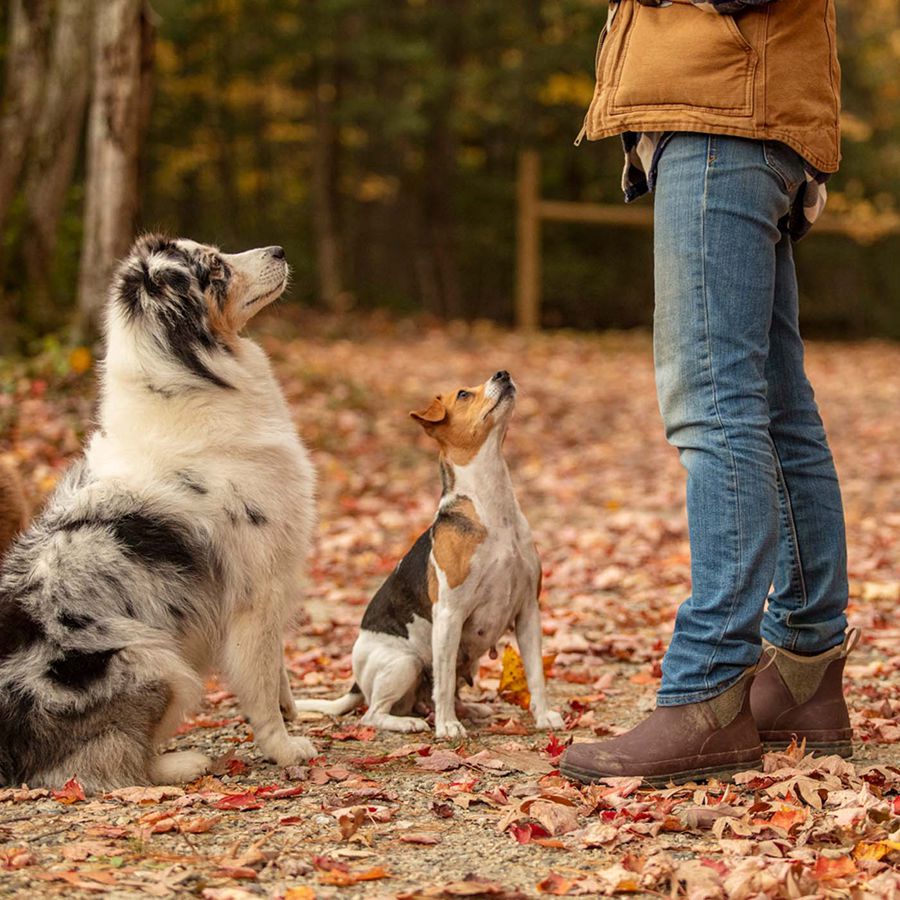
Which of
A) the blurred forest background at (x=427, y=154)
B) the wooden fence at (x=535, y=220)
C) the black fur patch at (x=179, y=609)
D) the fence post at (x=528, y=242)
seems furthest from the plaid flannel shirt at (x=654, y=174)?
the fence post at (x=528, y=242)

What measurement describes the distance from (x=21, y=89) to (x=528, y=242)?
10.1m

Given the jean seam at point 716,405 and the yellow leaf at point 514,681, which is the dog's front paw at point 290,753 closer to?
the yellow leaf at point 514,681

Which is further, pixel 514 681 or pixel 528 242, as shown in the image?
pixel 528 242

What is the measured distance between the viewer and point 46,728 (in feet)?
11.6

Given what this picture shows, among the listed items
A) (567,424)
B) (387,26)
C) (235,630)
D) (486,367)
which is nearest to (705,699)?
(235,630)

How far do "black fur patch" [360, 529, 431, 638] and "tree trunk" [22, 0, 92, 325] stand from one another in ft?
25.5

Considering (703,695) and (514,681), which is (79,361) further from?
(703,695)

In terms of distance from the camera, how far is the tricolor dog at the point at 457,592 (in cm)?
421

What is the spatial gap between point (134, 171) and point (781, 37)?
783cm

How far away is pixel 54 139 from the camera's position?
1114 cm

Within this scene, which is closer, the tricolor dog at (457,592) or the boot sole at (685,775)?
the boot sole at (685,775)

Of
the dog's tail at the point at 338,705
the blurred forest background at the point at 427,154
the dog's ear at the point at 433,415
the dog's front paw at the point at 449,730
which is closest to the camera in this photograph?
the dog's front paw at the point at 449,730

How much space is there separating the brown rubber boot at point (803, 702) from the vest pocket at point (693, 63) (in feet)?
5.36

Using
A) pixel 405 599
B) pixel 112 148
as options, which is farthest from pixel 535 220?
pixel 405 599
